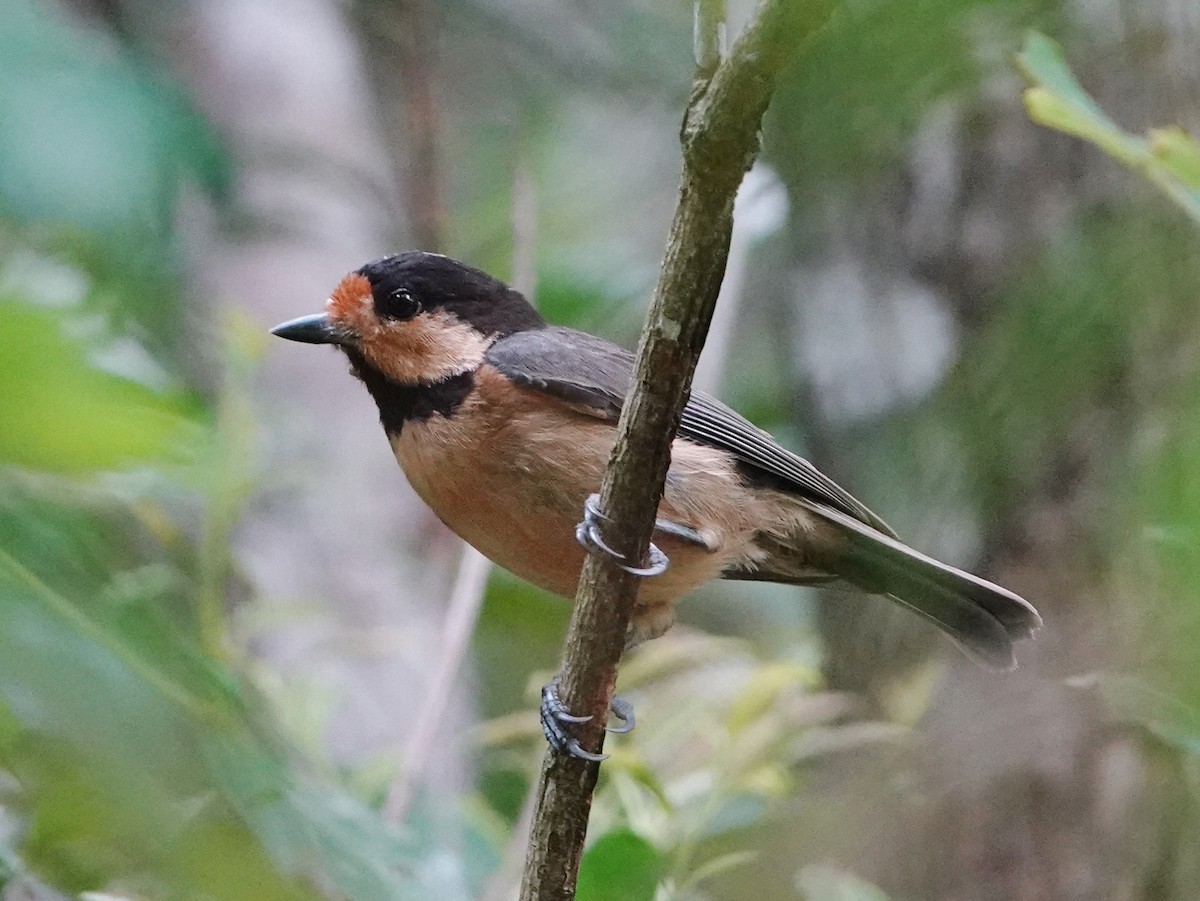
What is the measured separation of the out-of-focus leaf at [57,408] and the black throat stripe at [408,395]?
1.39 meters

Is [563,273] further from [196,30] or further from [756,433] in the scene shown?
[196,30]

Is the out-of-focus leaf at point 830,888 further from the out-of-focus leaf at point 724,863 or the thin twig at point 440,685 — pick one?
the thin twig at point 440,685

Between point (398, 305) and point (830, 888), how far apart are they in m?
1.43

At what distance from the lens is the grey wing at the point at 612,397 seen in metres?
2.42

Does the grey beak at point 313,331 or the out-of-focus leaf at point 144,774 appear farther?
the grey beak at point 313,331

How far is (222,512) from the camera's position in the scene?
2.71 meters

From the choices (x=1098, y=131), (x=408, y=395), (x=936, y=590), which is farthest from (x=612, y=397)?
(x=1098, y=131)

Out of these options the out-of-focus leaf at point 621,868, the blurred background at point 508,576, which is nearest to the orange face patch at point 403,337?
the blurred background at point 508,576

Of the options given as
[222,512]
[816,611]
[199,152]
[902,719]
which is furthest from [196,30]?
[902,719]

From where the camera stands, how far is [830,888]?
6.76 feet

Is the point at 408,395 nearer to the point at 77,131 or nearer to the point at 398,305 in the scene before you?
the point at 398,305

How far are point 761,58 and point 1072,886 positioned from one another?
2.09 metres

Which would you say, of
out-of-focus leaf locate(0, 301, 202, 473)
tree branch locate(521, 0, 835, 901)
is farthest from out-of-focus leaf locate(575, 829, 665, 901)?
out-of-focus leaf locate(0, 301, 202, 473)

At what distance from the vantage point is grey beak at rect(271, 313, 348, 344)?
268cm
